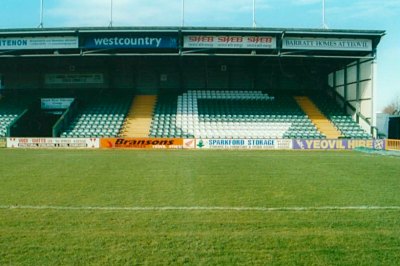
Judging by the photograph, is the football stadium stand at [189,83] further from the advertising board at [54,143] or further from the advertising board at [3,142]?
the advertising board at [3,142]

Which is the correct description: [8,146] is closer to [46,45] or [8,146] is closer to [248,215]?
[46,45]

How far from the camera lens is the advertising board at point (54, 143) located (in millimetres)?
24703

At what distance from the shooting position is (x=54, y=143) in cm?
2473

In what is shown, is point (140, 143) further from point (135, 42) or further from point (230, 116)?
point (230, 116)

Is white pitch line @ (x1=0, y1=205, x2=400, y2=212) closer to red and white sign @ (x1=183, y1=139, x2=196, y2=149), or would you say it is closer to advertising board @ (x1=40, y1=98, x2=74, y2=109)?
red and white sign @ (x1=183, y1=139, x2=196, y2=149)

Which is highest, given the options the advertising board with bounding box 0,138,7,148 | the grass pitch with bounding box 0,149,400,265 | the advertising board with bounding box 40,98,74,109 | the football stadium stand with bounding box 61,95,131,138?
the advertising board with bounding box 40,98,74,109

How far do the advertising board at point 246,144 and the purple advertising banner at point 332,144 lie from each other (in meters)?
0.77

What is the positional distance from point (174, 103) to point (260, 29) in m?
9.58

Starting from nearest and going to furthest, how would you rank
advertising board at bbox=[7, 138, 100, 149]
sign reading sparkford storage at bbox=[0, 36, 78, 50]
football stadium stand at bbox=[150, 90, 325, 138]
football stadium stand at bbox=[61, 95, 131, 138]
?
advertising board at bbox=[7, 138, 100, 149] < sign reading sparkford storage at bbox=[0, 36, 78, 50] < football stadium stand at bbox=[61, 95, 131, 138] < football stadium stand at bbox=[150, 90, 325, 138]

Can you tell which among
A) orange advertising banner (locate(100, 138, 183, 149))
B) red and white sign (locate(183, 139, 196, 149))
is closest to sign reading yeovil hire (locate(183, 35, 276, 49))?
red and white sign (locate(183, 139, 196, 149))

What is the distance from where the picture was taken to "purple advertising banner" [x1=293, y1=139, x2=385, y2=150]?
81.7 ft

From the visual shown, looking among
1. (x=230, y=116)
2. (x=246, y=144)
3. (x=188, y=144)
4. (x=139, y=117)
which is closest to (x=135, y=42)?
(x=139, y=117)

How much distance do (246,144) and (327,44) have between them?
9257 mm

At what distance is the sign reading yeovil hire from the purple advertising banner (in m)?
7.04
